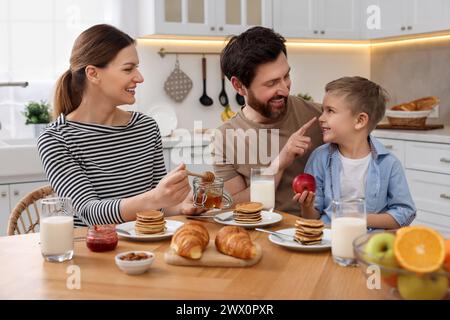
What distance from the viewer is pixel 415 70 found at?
4715 mm

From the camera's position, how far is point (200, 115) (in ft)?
15.2

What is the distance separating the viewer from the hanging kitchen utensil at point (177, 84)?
450 cm

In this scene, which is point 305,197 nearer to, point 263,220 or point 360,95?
point 263,220

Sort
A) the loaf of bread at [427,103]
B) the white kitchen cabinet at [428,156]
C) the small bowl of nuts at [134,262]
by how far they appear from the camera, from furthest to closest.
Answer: the loaf of bread at [427,103], the white kitchen cabinet at [428,156], the small bowl of nuts at [134,262]

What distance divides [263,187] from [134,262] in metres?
0.72

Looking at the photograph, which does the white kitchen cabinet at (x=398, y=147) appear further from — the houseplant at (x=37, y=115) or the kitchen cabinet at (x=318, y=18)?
the houseplant at (x=37, y=115)

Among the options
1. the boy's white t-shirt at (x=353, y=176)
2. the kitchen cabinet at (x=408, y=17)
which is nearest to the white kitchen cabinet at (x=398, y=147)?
the kitchen cabinet at (x=408, y=17)

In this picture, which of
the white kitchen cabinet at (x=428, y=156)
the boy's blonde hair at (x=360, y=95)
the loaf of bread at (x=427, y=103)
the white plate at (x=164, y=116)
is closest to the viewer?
the boy's blonde hair at (x=360, y=95)

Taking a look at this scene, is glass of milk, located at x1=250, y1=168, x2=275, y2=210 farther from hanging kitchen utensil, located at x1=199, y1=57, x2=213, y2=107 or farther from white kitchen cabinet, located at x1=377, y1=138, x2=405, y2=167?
hanging kitchen utensil, located at x1=199, y1=57, x2=213, y2=107

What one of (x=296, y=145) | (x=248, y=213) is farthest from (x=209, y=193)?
(x=296, y=145)

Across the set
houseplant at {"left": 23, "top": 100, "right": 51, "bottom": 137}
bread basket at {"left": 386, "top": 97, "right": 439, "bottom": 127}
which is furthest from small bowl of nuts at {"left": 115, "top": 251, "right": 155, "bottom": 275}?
bread basket at {"left": 386, "top": 97, "right": 439, "bottom": 127}

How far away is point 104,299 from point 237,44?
4.71 feet

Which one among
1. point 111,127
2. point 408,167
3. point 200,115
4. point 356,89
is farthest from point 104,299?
point 200,115

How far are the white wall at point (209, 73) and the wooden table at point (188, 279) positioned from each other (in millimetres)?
2992
